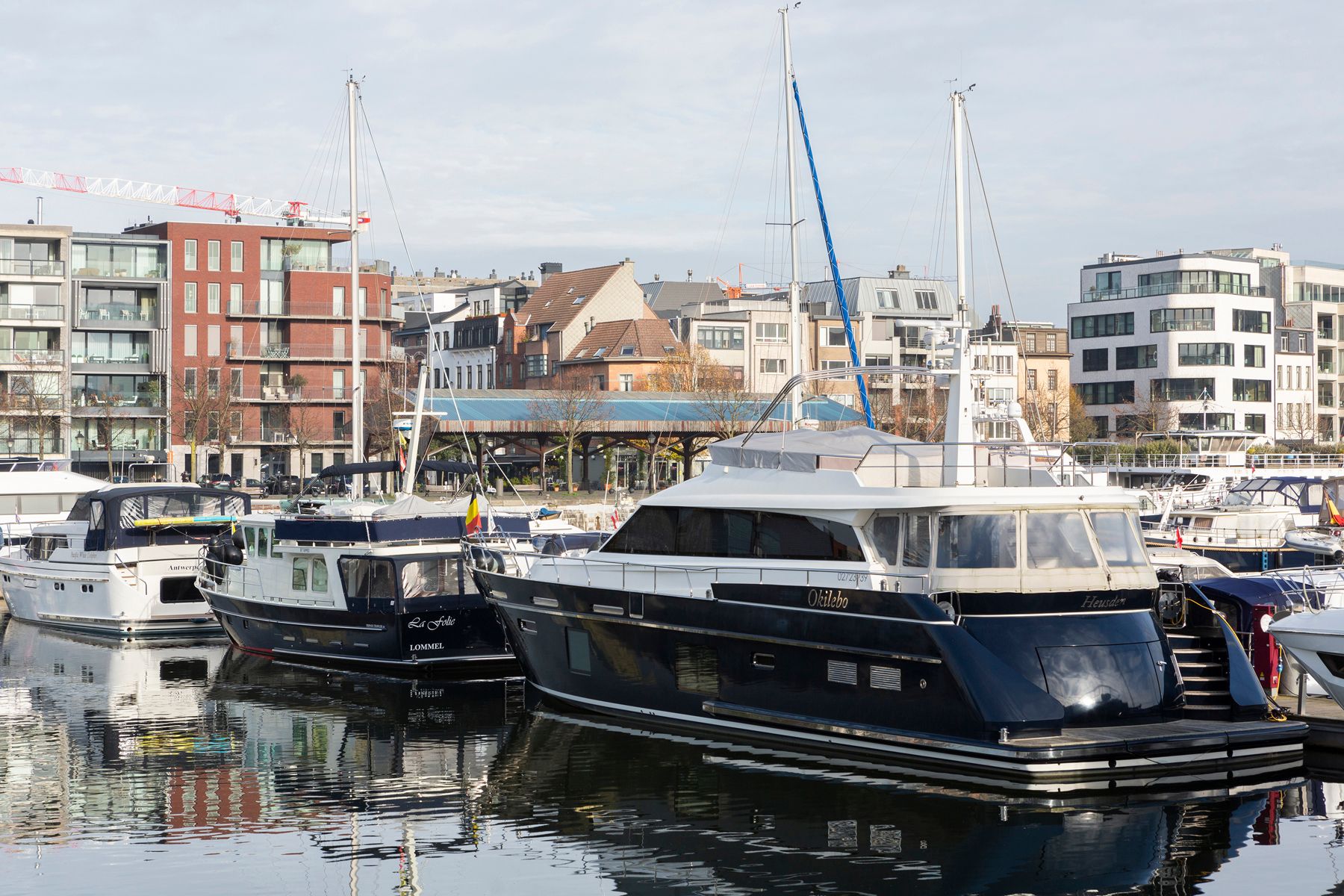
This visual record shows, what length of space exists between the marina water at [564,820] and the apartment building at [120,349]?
55.5m

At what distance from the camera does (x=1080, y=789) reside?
17.5m

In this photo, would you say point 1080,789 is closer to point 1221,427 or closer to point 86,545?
point 86,545

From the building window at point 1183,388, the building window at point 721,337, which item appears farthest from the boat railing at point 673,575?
the building window at point 1183,388

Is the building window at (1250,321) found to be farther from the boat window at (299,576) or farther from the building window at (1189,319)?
the boat window at (299,576)

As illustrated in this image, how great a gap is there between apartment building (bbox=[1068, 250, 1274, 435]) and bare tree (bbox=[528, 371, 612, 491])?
112 ft

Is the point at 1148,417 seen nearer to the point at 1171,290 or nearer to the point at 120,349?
the point at 1171,290

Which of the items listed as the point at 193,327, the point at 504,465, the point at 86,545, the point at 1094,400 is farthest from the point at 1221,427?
the point at 86,545

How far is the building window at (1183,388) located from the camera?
91688mm

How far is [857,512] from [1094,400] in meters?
82.9

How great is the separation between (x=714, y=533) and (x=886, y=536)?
2.87 meters

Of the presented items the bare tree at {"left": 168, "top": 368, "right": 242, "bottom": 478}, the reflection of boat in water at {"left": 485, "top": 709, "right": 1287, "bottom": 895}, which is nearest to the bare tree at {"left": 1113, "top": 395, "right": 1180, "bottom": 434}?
the bare tree at {"left": 168, "top": 368, "right": 242, "bottom": 478}

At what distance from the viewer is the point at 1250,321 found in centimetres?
9338

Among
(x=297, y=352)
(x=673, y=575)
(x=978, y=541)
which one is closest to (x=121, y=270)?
(x=297, y=352)

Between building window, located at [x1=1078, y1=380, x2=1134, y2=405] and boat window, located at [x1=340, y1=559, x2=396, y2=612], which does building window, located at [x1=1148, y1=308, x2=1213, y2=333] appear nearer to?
building window, located at [x1=1078, y1=380, x2=1134, y2=405]
